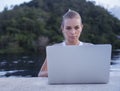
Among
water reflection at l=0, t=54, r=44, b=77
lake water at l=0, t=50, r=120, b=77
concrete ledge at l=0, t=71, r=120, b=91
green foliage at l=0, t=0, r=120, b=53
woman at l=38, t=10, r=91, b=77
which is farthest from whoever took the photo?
green foliage at l=0, t=0, r=120, b=53

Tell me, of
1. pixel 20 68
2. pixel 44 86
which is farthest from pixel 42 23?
pixel 44 86

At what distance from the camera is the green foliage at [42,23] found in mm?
30130

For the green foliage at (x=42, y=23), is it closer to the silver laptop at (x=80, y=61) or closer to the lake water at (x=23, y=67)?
the lake water at (x=23, y=67)

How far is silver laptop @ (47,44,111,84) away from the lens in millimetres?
1500

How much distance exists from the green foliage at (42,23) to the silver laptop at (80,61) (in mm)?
27482

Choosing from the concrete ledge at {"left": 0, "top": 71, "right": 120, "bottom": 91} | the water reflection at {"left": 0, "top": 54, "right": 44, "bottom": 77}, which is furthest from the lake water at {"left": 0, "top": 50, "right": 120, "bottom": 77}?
the concrete ledge at {"left": 0, "top": 71, "right": 120, "bottom": 91}

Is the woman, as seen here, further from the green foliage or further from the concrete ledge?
the green foliage

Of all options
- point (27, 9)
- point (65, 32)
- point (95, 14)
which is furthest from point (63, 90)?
point (27, 9)

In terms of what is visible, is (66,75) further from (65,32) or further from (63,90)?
(65,32)

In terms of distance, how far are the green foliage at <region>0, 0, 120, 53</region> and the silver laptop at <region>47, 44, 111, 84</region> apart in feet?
90.2

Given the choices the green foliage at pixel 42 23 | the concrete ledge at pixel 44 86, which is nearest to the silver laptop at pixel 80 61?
the concrete ledge at pixel 44 86

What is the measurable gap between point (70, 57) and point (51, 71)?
0.35 ft

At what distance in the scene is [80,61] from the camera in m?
1.50

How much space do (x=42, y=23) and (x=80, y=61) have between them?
3331 centimetres
